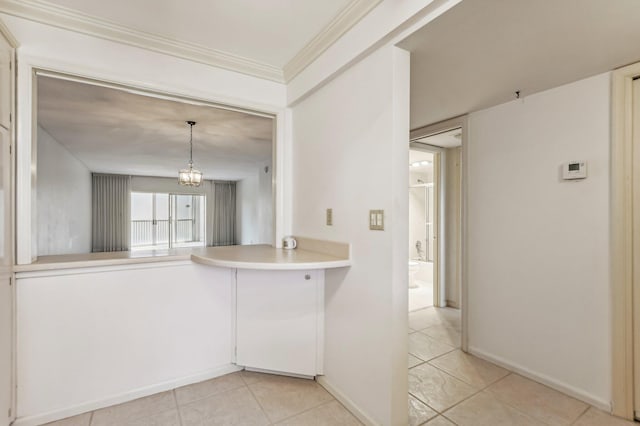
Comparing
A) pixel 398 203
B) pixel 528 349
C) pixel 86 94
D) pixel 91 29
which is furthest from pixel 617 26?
pixel 86 94

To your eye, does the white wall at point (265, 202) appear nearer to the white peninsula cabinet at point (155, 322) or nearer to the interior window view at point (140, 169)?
the interior window view at point (140, 169)

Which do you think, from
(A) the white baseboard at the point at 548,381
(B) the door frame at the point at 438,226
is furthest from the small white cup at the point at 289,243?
(B) the door frame at the point at 438,226

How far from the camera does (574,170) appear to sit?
1.92m

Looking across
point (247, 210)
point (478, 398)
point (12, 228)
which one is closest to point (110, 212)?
point (247, 210)

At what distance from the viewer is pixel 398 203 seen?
1.51 meters

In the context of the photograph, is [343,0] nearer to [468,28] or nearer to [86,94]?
[468,28]

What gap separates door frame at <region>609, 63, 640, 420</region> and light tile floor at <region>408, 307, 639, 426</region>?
236 millimetres

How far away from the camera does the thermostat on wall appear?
6.19 feet

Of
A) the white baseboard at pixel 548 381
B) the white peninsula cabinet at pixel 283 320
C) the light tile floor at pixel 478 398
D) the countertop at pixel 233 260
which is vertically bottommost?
the light tile floor at pixel 478 398

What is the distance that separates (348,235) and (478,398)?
4.53 ft

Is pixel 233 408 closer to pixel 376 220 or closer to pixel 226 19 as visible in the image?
pixel 376 220

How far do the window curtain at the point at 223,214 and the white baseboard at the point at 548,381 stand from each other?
8.23m

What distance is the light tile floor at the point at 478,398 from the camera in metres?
1.71

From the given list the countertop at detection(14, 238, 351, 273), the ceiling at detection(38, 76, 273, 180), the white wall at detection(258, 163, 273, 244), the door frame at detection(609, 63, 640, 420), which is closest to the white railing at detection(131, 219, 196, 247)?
the ceiling at detection(38, 76, 273, 180)
